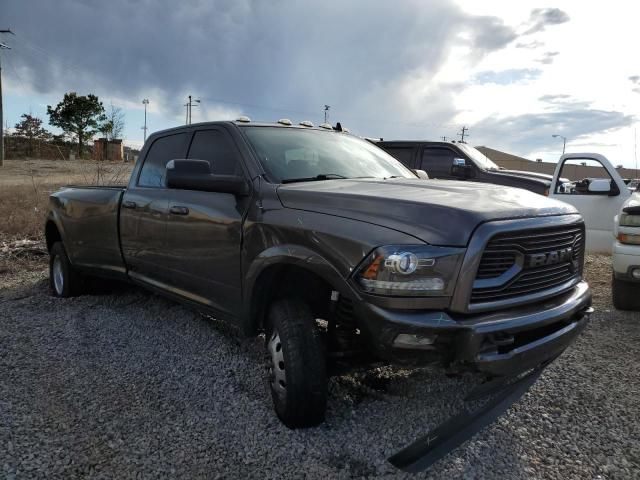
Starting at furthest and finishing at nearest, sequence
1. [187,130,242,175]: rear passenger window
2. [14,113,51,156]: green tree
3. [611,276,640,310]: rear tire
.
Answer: [14,113,51,156]: green tree
[611,276,640,310]: rear tire
[187,130,242,175]: rear passenger window

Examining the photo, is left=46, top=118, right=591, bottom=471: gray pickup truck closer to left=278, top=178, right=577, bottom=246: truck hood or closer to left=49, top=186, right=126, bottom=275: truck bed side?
left=278, top=178, right=577, bottom=246: truck hood

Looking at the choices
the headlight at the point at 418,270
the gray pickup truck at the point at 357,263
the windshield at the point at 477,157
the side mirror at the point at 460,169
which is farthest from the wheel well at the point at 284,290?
the windshield at the point at 477,157

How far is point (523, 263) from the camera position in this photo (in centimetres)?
→ 268

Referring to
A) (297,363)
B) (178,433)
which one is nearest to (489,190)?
(297,363)

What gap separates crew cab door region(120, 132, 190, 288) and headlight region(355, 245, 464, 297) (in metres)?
2.27

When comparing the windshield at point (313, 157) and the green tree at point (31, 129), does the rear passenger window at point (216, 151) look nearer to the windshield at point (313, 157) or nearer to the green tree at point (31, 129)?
the windshield at point (313, 157)

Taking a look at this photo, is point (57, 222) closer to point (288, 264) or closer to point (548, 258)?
point (288, 264)

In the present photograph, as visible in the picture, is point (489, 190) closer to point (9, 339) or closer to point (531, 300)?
point (531, 300)

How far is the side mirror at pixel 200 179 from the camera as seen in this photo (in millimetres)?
3303

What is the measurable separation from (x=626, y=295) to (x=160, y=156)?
4.85 meters

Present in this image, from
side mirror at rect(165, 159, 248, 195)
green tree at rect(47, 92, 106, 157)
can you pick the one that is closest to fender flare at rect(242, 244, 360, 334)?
side mirror at rect(165, 159, 248, 195)

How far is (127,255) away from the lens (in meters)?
4.79

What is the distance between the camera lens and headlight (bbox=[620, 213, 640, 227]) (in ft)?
16.6

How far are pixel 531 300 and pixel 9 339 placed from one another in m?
4.26
